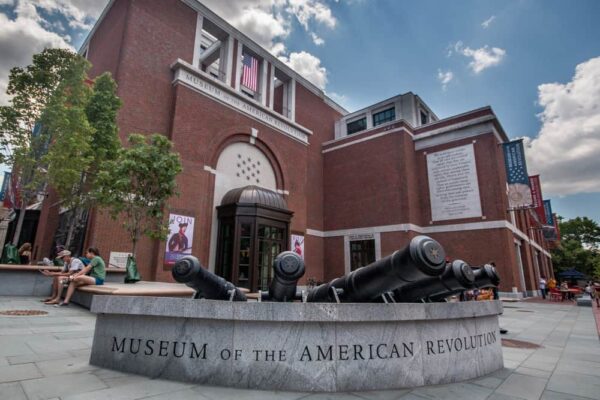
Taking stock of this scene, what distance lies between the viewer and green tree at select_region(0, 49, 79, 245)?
416 inches

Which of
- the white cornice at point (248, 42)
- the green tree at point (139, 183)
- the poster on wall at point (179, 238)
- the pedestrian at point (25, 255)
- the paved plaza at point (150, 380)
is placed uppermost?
the white cornice at point (248, 42)

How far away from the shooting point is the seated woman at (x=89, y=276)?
7.66 metres

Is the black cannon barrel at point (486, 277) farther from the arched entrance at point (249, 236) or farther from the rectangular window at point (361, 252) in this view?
the rectangular window at point (361, 252)

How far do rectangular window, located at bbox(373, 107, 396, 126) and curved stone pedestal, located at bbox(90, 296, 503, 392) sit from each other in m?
27.4

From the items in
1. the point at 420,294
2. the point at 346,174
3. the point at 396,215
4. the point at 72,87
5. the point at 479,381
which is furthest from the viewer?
the point at 346,174

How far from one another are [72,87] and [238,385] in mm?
13104

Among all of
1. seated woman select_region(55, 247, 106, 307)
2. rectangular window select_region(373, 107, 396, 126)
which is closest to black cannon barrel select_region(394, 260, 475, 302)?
seated woman select_region(55, 247, 106, 307)

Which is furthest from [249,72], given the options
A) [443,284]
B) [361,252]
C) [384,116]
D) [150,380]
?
[150,380]

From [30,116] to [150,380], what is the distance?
12177mm

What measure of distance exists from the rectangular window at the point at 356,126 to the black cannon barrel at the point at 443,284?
27.2 m

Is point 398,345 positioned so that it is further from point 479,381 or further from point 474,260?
point 474,260

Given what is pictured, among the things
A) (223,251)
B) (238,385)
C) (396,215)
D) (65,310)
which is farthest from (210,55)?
(238,385)

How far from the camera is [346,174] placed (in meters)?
25.8

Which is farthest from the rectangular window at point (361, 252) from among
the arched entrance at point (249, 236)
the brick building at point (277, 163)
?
the arched entrance at point (249, 236)
